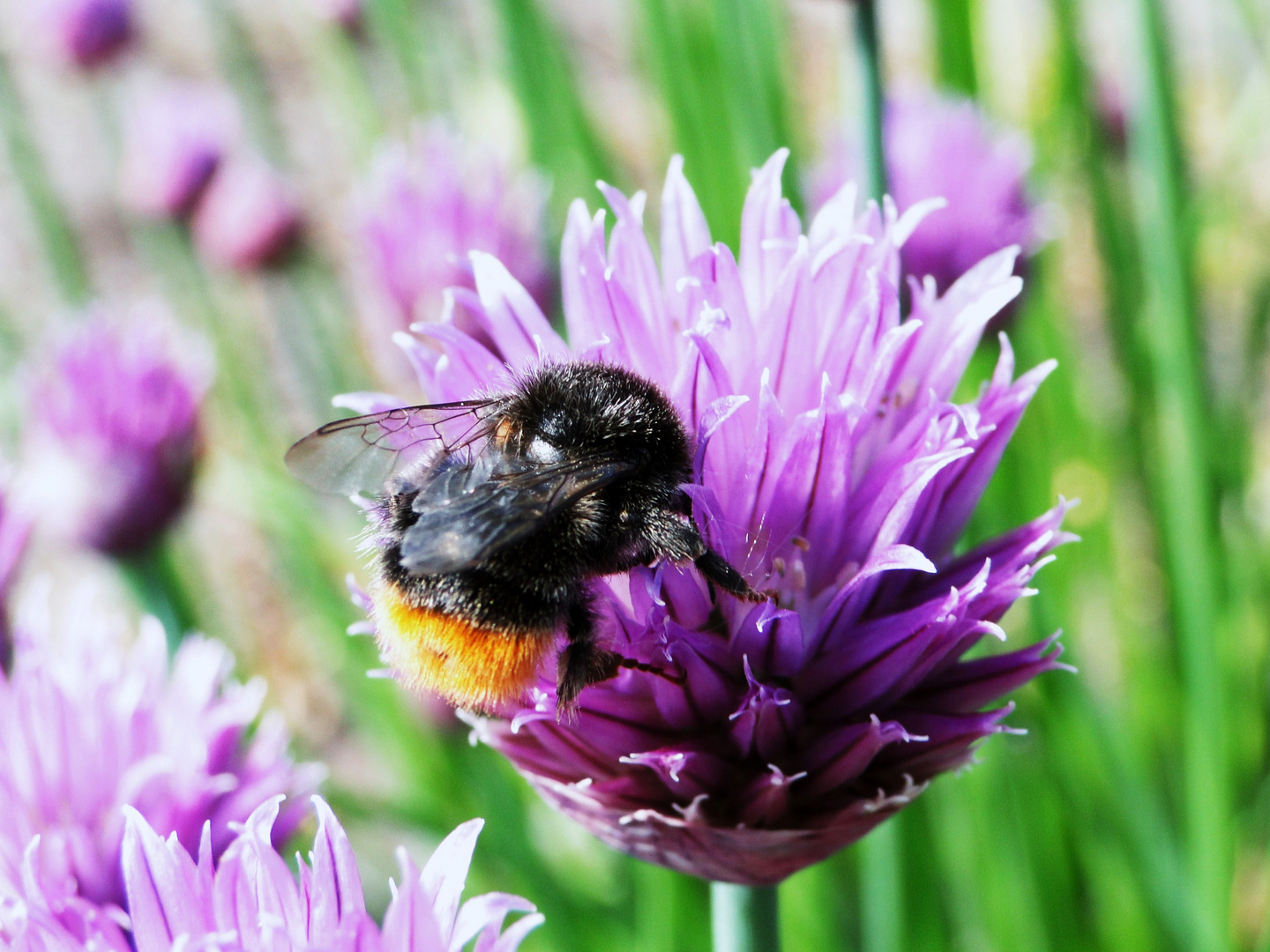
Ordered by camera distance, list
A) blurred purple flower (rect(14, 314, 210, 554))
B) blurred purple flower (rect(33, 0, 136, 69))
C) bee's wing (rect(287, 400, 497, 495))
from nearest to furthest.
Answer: bee's wing (rect(287, 400, 497, 495)) → blurred purple flower (rect(14, 314, 210, 554)) → blurred purple flower (rect(33, 0, 136, 69))

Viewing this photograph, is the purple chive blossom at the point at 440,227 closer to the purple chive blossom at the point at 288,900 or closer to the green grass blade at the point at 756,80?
the green grass blade at the point at 756,80

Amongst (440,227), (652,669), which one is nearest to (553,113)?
(440,227)

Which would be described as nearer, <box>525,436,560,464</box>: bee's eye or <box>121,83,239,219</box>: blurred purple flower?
<box>525,436,560,464</box>: bee's eye

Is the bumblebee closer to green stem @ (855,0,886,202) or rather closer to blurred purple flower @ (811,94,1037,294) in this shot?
green stem @ (855,0,886,202)

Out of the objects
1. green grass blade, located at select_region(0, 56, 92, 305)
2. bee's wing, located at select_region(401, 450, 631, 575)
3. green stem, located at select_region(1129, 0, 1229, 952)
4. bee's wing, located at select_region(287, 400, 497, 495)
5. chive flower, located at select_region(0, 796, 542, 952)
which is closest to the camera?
chive flower, located at select_region(0, 796, 542, 952)

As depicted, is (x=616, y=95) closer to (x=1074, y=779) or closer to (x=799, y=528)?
(x=1074, y=779)

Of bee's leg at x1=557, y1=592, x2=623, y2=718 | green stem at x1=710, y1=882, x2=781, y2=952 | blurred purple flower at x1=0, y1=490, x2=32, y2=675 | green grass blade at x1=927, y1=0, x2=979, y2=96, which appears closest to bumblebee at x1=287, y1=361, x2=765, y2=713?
bee's leg at x1=557, y1=592, x2=623, y2=718

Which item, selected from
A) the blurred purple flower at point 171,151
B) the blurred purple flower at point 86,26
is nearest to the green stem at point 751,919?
the blurred purple flower at point 171,151
